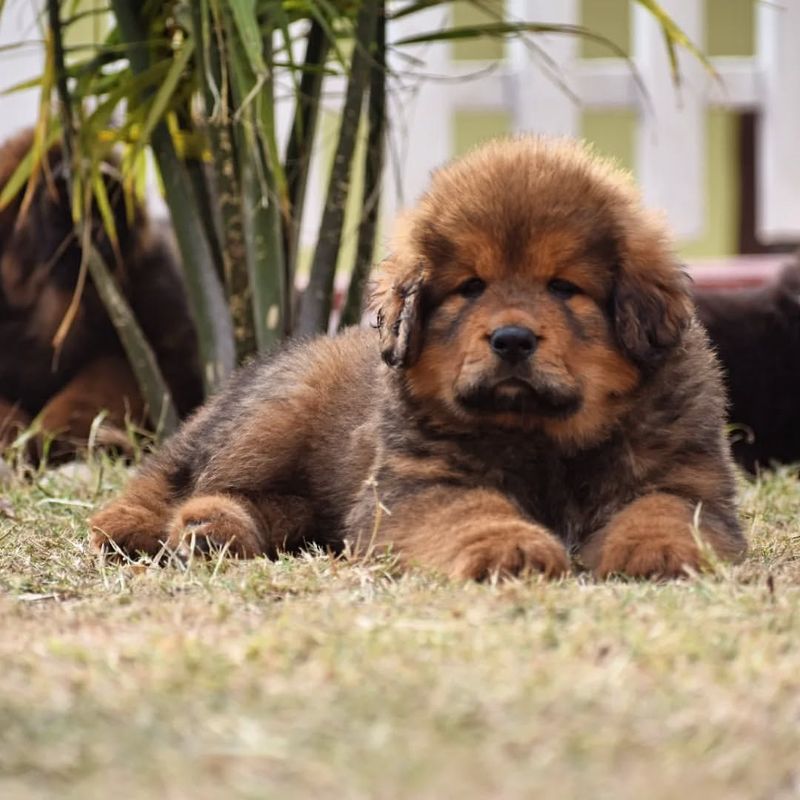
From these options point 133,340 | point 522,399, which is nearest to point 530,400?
point 522,399

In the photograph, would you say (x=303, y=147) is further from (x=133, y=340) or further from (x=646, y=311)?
(x=646, y=311)

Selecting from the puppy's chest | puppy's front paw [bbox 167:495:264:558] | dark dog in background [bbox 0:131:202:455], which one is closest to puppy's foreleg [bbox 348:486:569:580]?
the puppy's chest

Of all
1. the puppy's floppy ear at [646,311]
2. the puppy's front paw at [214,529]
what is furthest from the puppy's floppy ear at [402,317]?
the puppy's front paw at [214,529]

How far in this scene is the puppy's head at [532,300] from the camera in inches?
116

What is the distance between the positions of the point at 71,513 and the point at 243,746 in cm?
238

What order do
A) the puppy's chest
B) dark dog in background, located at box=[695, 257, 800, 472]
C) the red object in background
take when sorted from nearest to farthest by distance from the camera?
1. the puppy's chest
2. dark dog in background, located at box=[695, 257, 800, 472]
3. the red object in background

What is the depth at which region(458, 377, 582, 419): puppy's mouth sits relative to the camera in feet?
9.59

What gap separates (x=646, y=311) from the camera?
3.08 metres

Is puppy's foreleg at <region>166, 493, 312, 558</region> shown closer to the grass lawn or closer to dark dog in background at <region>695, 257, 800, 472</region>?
the grass lawn

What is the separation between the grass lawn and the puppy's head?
1.38 feet

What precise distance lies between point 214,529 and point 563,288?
34.7 inches

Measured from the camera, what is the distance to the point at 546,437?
312cm

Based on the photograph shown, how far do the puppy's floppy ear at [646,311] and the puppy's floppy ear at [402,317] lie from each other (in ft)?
1.27

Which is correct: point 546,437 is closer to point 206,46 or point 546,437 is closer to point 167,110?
point 206,46
